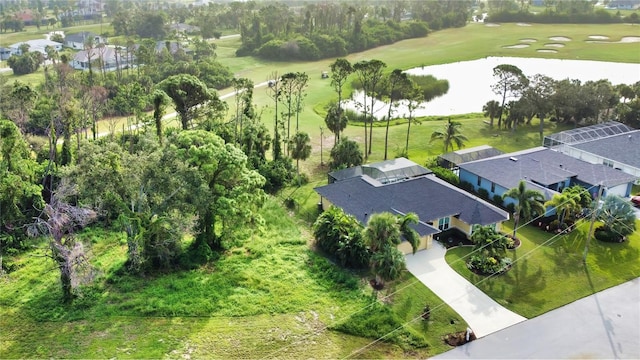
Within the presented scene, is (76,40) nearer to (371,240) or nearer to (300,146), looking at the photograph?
(300,146)

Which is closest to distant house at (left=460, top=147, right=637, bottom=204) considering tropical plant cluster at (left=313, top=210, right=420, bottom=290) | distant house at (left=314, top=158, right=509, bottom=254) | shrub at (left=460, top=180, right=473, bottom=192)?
shrub at (left=460, top=180, right=473, bottom=192)

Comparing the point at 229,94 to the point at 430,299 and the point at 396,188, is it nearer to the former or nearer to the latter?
the point at 396,188

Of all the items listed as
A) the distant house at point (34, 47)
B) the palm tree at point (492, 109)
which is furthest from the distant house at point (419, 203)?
the distant house at point (34, 47)

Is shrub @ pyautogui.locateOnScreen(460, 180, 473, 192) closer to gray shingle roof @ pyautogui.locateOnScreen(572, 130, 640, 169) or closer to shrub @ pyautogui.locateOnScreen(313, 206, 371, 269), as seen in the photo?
gray shingle roof @ pyautogui.locateOnScreen(572, 130, 640, 169)

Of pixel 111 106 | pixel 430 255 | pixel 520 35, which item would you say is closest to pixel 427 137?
pixel 430 255

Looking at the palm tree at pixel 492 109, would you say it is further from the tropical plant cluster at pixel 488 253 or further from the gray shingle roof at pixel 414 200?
the tropical plant cluster at pixel 488 253

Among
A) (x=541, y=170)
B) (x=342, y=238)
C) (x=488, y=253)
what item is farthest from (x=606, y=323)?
(x=541, y=170)
